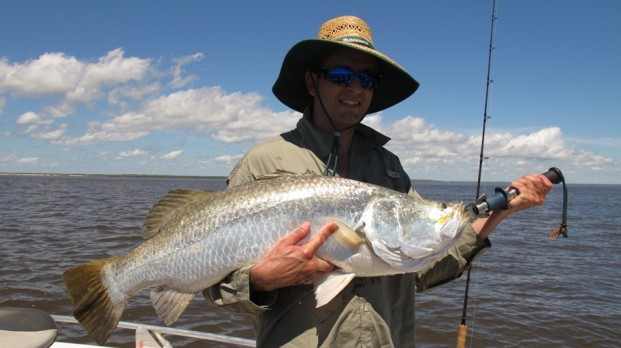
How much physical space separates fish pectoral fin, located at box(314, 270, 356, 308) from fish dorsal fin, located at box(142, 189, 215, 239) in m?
1.04

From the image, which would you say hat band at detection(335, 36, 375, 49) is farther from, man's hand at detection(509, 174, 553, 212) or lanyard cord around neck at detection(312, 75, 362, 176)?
man's hand at detection(509, 174, 553, 212)

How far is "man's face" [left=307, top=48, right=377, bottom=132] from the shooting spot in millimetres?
3264

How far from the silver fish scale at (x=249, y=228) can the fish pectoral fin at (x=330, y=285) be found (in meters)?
0.07

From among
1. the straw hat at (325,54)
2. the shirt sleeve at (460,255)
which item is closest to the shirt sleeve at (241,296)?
the shirt sleeve at (460,255)

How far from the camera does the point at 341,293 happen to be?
2859mm

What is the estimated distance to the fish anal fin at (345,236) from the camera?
2.80 meters

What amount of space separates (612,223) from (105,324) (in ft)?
123

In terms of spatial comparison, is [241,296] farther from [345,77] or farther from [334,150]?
[345,77]

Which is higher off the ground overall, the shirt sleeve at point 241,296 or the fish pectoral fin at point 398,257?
the fish pectoral fin at point 398,257

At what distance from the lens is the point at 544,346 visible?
9.86m

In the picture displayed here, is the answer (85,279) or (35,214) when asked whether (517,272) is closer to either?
(85,279)

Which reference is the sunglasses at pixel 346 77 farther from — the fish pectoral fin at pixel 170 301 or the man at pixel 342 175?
the fish pectoral fin at pixel 170 301

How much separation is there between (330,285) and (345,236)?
30 centimetres

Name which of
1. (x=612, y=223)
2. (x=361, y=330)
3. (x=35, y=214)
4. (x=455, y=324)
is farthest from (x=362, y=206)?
(x=612, y=223)
